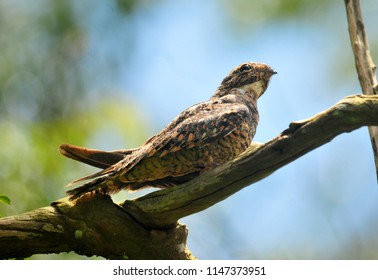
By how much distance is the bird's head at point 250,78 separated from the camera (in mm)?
4992

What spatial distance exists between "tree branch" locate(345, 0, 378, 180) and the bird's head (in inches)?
27.9

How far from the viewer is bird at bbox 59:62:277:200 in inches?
162

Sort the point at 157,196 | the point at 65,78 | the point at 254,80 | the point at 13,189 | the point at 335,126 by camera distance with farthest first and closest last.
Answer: the point at 65,78, the point at 13,189, the point at 254,80, the point at 157,196, the point at 335,126

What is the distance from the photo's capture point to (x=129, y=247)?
4.16 meters

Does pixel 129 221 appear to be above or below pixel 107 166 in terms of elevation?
below

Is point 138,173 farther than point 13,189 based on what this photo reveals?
No

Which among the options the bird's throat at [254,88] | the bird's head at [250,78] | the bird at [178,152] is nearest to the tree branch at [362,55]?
the bird's head at [250,78]

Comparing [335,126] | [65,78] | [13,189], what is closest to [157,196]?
[335,126]

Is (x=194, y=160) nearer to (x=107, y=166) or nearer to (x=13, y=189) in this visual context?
(x=107, y=166)

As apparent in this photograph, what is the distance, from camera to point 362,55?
15.6ft

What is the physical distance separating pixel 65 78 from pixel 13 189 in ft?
5.53

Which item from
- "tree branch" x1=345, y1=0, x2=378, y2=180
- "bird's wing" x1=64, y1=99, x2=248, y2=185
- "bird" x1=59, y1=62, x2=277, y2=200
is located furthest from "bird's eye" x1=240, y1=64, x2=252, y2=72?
"tree branch" x1=345, y1=0, x2=378, y2=180

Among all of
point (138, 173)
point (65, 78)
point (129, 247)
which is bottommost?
point (129, 247)

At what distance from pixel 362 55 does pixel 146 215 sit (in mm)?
2241
